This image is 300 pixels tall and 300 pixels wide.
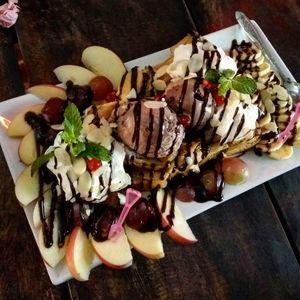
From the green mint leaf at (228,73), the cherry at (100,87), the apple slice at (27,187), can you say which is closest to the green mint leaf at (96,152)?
the apple slice at (27,187)

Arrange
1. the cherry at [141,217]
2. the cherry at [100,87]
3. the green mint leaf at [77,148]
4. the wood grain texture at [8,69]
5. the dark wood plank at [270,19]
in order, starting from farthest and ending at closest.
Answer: the dark wood plank at [270,19]
the wood grain texture at [8,69]
the cherry at [100,87]
the cherry at [141,217]
the green mint leaf at [77,148]

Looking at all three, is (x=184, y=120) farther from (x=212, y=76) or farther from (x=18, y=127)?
(x=18, y=127)

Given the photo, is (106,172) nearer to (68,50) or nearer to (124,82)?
(124,82)

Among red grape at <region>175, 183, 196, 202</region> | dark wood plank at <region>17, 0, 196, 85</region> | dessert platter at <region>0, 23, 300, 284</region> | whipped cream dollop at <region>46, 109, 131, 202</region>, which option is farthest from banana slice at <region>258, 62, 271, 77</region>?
whipped cream dollop at <region>46, 109, 131, 202</region>

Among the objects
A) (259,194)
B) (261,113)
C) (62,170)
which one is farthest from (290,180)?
(62,170)

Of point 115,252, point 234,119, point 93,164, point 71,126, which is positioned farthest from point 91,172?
point 234,119

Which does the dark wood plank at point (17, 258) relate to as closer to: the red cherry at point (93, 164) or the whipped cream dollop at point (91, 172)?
the whipped cream dollop at point (91, 172)
